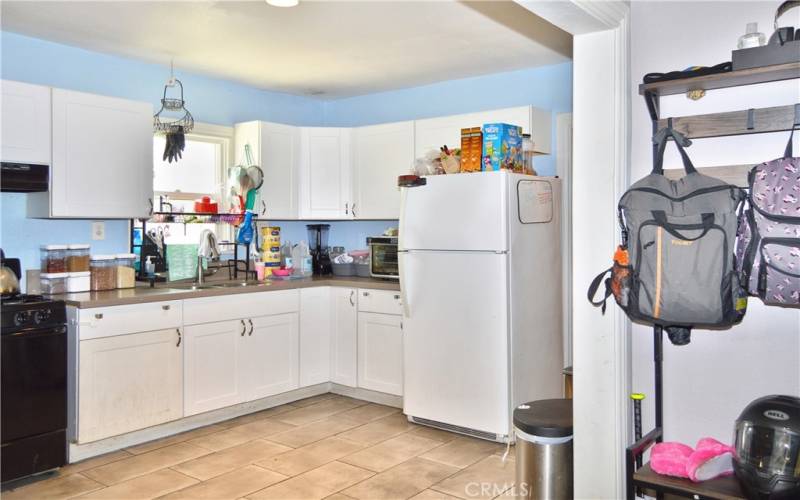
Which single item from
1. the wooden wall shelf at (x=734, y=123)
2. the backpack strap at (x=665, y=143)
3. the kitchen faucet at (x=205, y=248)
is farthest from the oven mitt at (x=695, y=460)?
the kitchen faucet at (x=205, y=248)

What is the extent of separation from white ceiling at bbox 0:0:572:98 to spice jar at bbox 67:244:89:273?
1.29 m

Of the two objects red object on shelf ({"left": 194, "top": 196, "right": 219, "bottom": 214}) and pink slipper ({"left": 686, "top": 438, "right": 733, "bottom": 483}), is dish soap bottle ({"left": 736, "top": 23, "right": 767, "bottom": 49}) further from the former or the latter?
red object on shelf ({"left": 194, "top": 196, "right": 219, "bottom": 214})

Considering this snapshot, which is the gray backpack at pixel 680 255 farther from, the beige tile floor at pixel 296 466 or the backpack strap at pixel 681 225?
the beige tile floor at pixel 296 466

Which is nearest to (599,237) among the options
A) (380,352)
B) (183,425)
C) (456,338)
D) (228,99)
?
(456,338)

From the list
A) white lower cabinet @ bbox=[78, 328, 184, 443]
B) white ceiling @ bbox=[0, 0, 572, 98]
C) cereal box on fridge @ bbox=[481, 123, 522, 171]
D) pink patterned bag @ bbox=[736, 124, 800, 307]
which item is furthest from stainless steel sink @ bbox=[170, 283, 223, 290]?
pink patterned bag @ bbox=[736, 124, 800, 307]

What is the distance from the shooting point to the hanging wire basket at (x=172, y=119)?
4301mm

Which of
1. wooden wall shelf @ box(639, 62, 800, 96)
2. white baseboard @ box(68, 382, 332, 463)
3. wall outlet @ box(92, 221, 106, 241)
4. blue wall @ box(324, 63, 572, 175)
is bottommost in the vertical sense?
white baseboard @ box(68, 382, 332, 463)

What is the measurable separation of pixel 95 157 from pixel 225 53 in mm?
1066

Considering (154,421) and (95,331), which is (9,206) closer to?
(95,331)

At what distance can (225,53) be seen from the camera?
4.19 metres

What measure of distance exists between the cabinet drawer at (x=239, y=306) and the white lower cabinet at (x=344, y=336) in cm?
32

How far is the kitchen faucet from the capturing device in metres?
4.44

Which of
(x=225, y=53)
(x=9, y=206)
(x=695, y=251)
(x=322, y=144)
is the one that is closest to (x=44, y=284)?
(x=9, y=206)

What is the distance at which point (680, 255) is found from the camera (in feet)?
6.22
